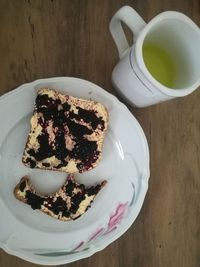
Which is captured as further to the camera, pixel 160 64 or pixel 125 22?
pixel 160 64

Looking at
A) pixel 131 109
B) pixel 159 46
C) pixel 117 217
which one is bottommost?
pixel 117 217

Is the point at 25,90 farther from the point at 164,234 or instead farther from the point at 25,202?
the point at 164,234

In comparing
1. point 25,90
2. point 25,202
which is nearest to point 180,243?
point 25,202

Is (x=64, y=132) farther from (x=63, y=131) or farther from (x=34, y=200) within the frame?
(x=34, y=200)

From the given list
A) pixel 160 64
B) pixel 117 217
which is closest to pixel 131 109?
pixel 160 64

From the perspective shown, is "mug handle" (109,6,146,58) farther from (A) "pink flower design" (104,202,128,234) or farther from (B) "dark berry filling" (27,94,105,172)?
(A) "pink flower design" (104,202,128,234)

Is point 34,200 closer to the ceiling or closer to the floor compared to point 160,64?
closer to the floor
